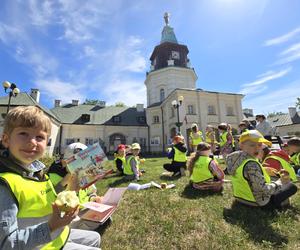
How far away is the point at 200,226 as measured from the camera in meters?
3.35

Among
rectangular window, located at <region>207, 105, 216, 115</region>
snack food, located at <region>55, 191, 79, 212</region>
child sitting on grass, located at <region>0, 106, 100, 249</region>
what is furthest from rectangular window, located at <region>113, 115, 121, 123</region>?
snack food, located at <region>55, 191, 79, 212</region>

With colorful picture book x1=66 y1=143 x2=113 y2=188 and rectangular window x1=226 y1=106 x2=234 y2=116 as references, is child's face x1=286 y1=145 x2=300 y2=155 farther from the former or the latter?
rectangular window x1=226 y1=106 x2=234 y2=116

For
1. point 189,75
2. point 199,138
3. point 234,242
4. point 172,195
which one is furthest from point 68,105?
point 234,242

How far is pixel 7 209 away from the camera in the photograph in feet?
A: 4.42

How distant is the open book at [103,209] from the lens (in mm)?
2936

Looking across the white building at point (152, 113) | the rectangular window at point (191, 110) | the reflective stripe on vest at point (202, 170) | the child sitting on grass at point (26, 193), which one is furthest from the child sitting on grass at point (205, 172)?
the white building at point (152, 113)

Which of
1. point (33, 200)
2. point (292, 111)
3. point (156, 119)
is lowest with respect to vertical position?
point (33, 200)

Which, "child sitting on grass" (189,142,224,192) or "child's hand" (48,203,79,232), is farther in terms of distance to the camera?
"child sitting on grass" (189,142,224,192)

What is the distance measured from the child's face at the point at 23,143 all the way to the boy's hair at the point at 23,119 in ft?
0.11

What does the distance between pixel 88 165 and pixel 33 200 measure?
3.00 ft

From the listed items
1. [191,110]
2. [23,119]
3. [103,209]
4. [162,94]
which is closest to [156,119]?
[162,94]

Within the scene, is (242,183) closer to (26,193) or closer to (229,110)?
(26,193)

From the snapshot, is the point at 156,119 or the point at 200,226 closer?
the point at 200,226

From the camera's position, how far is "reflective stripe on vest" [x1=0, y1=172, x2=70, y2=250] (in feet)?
4.86
